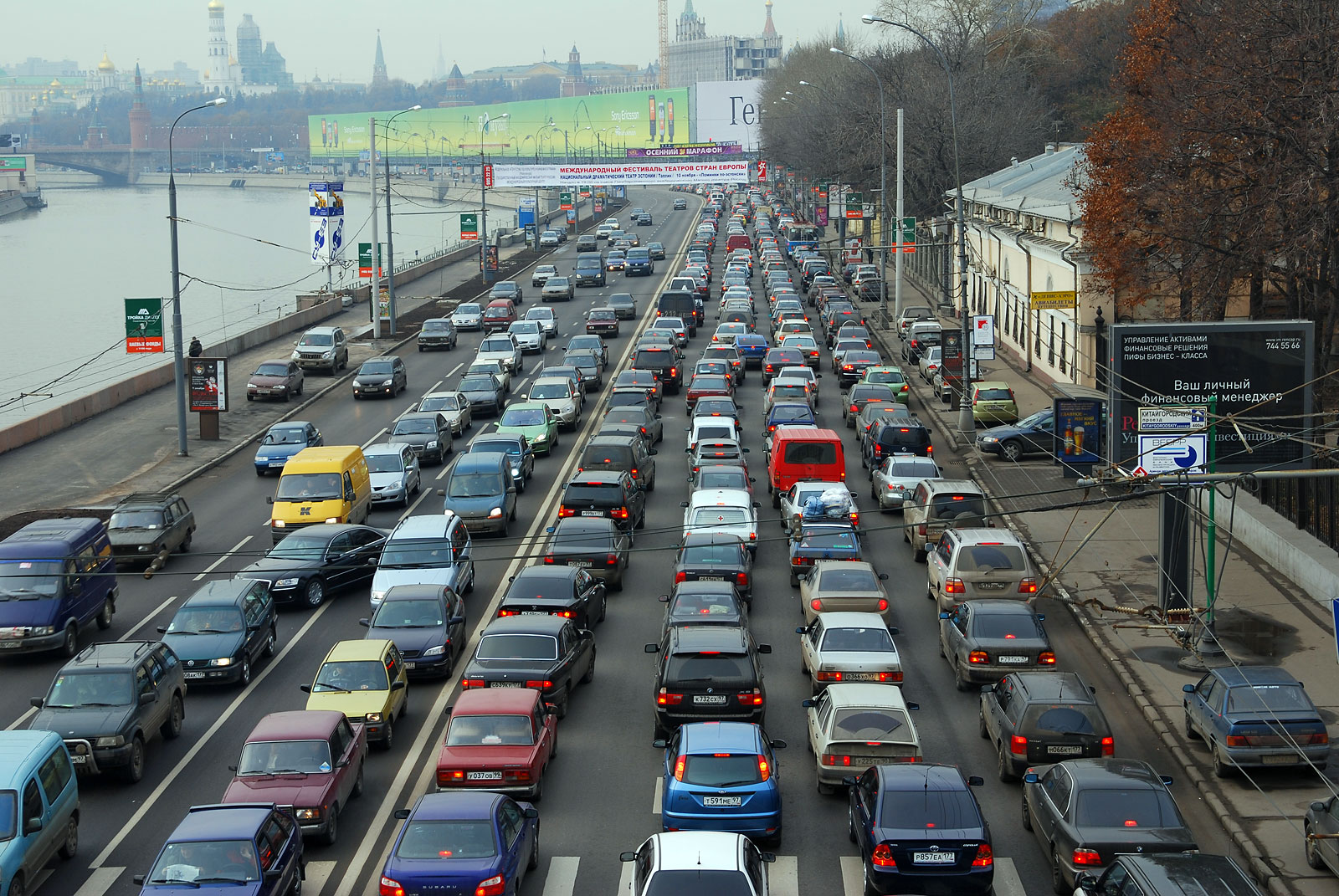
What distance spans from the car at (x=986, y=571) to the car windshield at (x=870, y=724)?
665cm

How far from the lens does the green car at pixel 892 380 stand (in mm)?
44781

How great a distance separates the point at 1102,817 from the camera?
1484 centimetres

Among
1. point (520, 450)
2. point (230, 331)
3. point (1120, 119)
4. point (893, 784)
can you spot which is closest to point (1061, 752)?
point (893, 784)

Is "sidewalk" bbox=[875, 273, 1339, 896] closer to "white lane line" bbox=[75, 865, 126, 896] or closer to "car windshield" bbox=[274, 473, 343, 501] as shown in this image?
"white lane line" bbox=[75, 865, 126, 896]

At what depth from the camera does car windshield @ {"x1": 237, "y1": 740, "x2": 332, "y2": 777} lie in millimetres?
16641

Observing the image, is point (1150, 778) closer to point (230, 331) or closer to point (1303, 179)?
point (1303, 179)

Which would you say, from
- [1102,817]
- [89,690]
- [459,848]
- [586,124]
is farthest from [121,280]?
[1102,817]

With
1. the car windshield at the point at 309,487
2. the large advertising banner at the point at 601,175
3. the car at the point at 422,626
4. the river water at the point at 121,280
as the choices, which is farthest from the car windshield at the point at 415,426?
the large advertising banner at the point at 601,175

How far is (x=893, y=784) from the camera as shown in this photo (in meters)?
15.2

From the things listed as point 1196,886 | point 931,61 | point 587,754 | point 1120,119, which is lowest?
point 587,754

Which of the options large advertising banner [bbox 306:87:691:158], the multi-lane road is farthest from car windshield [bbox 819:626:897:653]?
large advertising banner [bbox 306:87:691:158]

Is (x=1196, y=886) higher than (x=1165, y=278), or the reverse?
(x=1165, y=278)

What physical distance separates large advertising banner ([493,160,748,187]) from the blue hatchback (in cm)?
11818

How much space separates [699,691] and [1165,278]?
26.8 meters
